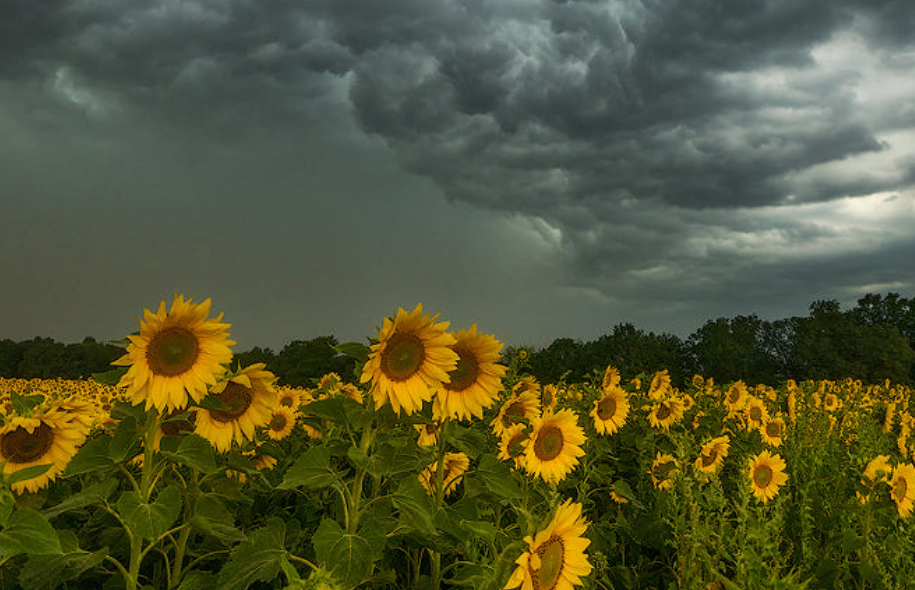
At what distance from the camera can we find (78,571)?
10.4ft

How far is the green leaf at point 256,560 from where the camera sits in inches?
121

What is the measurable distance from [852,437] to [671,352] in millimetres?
23350

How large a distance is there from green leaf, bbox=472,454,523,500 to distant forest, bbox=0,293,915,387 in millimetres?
23670

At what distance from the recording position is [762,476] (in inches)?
259

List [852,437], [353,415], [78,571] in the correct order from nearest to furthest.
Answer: [78,571], [353,415], [852,437]

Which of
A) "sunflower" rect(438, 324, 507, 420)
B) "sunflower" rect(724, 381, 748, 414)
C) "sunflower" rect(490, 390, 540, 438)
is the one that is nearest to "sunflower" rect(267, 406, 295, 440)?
"sunflower" rect(490, 390, 540, 438)

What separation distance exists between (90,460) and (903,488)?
5839 millimetres

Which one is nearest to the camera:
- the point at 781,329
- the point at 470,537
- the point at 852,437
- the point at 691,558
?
the point at 470,537

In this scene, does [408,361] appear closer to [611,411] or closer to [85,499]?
[85,499]

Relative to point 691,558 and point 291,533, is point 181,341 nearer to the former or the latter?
point 291,533

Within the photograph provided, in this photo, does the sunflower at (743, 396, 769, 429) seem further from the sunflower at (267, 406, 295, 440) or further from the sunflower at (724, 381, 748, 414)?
the sunflower at (267, 406, 295, 440)

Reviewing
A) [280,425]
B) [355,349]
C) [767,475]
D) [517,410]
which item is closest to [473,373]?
[355,349]

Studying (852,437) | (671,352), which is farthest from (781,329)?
(852,437)

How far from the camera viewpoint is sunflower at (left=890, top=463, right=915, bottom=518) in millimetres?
5656
